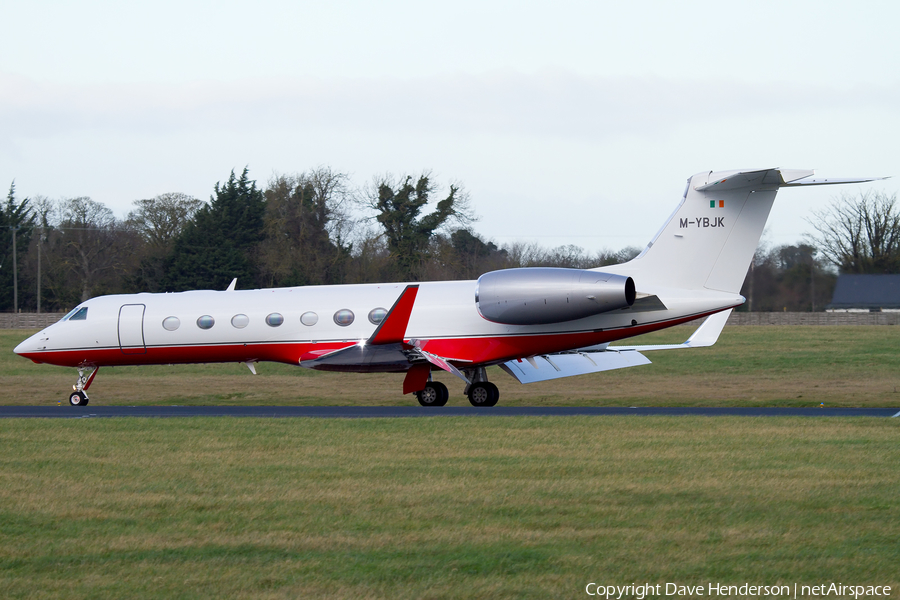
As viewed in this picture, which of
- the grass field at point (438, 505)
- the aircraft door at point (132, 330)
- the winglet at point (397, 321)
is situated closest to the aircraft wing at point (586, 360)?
the winglet at point (397, 321)

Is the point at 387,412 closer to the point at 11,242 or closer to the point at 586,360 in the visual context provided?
the point at 586,360

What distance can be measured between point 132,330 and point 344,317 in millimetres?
4991

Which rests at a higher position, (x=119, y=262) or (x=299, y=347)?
(x=119, y=262)

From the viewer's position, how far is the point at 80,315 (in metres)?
22.0

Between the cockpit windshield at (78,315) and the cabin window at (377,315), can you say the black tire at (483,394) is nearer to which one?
the cabin window at (377,315)

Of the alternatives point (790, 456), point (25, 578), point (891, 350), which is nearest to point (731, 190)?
point (790, 456)

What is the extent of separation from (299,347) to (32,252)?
52.7 m

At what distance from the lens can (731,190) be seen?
19047 millimetres

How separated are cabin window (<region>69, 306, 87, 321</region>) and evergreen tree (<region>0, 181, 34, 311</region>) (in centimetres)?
4235

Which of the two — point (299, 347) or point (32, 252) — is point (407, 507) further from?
point (32, 252)

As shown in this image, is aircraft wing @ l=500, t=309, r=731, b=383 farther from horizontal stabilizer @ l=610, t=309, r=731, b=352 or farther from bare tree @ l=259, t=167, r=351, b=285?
bare tree @ l=259, t=167, r=351, b=285

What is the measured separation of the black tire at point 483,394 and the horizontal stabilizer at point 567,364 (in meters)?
0.60

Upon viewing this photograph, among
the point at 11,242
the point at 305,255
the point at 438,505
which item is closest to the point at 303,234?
the point at 305,255

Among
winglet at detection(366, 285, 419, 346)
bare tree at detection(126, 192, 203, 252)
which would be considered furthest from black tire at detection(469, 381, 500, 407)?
bare tree at detection(126, 192, 203, 252)
